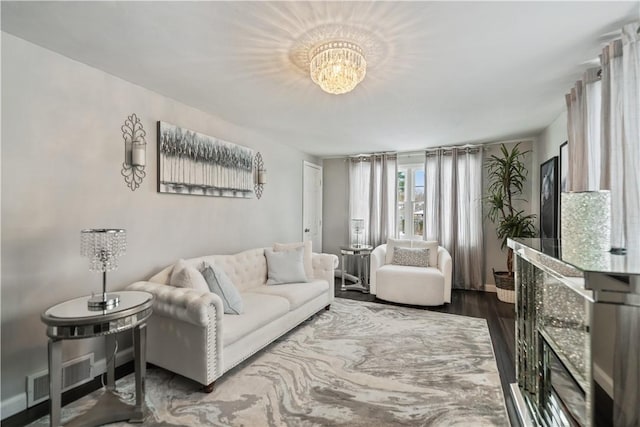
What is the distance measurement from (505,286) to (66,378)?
4.87 metres

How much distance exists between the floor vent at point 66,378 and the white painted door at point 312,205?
3554mm

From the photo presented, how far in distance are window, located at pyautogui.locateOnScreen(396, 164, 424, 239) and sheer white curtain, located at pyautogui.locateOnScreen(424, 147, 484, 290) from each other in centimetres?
22

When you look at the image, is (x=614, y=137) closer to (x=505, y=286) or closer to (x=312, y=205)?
(x=505, y=286)

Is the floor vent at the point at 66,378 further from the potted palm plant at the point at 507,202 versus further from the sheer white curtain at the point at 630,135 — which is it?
the potted palm plant at the point at 507,202

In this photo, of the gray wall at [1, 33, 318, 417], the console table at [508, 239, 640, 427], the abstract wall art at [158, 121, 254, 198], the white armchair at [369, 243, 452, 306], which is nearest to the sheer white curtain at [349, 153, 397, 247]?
the white armchair at [369, 243, 452, 306]

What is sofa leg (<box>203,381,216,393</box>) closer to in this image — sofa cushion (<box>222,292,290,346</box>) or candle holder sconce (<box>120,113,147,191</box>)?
sofa cushion (<box>222,292,290,346</box>)

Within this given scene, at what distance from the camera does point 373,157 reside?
5.64 meters

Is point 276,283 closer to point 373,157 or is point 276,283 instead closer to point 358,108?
point 358,108

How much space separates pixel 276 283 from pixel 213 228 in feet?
3.15

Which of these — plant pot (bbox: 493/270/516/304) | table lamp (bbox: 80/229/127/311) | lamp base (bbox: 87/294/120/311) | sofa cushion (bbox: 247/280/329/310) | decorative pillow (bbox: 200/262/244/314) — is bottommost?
plant pot (bbox: 493/270/516/304)

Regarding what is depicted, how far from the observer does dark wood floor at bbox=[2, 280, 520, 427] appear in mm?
1928

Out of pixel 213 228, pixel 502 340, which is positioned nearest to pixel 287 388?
pixel 213 228

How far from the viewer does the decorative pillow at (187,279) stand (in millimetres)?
2402

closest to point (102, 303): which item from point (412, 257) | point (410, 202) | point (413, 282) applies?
point (413, 282)
